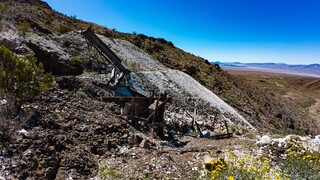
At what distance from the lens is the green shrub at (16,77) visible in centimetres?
848

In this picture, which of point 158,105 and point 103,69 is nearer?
point 158,105

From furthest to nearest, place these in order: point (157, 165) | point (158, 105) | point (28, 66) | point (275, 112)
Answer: point (275, 112) → point (158, 105) → point (28, 66) → point (157, 165)

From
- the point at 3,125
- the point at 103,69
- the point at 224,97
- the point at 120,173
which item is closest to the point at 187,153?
the point at 120,173

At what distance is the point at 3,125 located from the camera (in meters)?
7.37

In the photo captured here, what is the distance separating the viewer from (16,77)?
28.4 feet

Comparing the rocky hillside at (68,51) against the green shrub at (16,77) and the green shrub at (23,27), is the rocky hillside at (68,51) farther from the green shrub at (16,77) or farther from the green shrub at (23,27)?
the green shrub at (16,77)

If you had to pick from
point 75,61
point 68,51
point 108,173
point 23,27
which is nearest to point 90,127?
point 108,173

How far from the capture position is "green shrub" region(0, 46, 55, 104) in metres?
8.48

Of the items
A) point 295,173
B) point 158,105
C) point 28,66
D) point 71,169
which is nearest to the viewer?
point 295,173

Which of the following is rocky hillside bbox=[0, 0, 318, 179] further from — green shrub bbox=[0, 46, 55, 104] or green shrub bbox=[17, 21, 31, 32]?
green shrub bbox=[0, 46, 55, 104]

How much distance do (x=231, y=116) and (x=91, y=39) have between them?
34.9ft

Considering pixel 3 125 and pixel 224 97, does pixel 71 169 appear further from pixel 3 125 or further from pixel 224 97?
pixel 224 97

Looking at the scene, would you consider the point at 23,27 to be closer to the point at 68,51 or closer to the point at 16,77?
the point at 68,51

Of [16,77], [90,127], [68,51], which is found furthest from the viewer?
[68,51]
